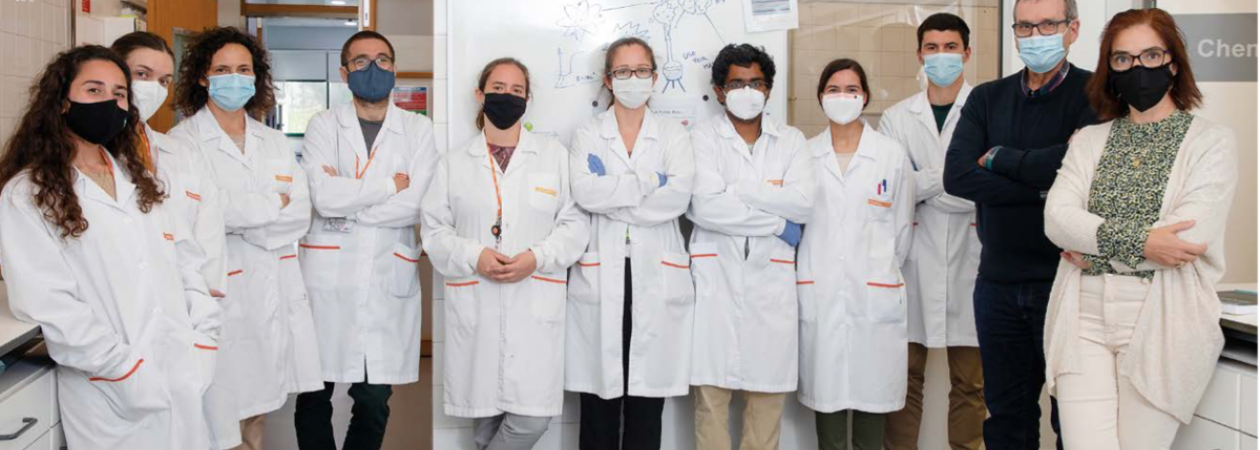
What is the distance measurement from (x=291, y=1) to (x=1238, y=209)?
17.9ft

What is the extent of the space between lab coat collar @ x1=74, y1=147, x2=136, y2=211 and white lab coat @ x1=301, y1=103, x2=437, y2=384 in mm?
897

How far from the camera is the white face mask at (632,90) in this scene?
10.5 feet

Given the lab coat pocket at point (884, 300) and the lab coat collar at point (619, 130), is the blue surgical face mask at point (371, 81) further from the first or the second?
the lab coat pocket at point (884, 300)

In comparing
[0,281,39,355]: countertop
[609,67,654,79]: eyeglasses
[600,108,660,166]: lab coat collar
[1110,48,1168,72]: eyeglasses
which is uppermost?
[609,67,654,79]: eyeglasses

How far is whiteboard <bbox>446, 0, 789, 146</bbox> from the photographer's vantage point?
11.3 feet

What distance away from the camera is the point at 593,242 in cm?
319

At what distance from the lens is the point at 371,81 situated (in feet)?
10.8

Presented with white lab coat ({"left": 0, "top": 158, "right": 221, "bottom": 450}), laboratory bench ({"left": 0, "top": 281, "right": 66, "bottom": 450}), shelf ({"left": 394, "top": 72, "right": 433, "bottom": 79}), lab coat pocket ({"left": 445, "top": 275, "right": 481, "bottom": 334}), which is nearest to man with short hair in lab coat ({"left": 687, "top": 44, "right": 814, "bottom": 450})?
lab coat pocket ({"left": 445, "top": 275, "right": 481, "bottom": 334})

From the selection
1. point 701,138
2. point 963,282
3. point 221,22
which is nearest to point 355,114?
point 701,138

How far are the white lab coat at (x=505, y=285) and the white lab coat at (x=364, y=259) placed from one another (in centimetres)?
20

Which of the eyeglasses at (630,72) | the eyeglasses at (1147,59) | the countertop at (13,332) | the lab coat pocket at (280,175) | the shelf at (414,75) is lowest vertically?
the countertop at (13,332)

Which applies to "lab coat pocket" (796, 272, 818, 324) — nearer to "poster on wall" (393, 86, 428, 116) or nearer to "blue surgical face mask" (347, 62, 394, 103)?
"blue surgical face mask" (347, 62, 394, 103)

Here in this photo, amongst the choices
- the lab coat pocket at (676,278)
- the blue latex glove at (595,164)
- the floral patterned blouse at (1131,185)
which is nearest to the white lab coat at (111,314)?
the blue latex glove at (595,164)

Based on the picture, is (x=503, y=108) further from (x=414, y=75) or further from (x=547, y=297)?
(x=414, y=75)
